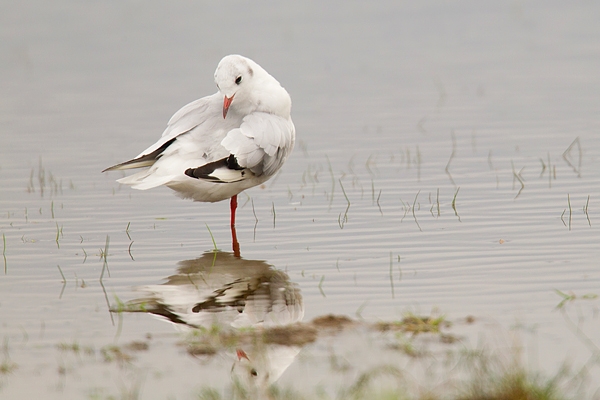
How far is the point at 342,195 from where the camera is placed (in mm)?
9797

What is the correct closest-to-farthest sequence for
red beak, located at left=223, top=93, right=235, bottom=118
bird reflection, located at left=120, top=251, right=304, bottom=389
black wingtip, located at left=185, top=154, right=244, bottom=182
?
bird reflection, located at left=120, top=251, right=304, bottom=389 → black wingtip, located at left=185, top=154, right=244, bottom=182 → red beak, located at left=223, top=93, right=235, bottom=118

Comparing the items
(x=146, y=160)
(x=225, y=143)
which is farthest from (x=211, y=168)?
(x=146, y=160)

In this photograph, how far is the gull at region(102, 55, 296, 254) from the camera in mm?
7934

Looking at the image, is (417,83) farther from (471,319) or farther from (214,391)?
(214,391)

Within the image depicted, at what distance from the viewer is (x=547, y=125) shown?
12711 millimetres

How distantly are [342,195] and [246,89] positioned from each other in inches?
71.7

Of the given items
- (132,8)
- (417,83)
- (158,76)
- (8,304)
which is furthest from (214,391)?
(132,8)

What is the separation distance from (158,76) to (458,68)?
16.9 feet

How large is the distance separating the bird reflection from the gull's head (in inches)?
52.4

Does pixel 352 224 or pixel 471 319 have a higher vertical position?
pixel 352 224

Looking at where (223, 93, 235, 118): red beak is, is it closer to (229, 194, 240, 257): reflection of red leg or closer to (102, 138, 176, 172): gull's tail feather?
(102, 138, 176, 172): gull's tail feather

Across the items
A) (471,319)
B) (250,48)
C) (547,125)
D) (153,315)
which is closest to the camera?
(471,319)

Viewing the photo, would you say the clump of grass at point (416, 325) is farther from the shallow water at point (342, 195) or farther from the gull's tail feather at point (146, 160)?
the gull's tail feather at point (146, 160)

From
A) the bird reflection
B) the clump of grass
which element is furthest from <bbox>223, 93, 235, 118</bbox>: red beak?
the clump of grass
